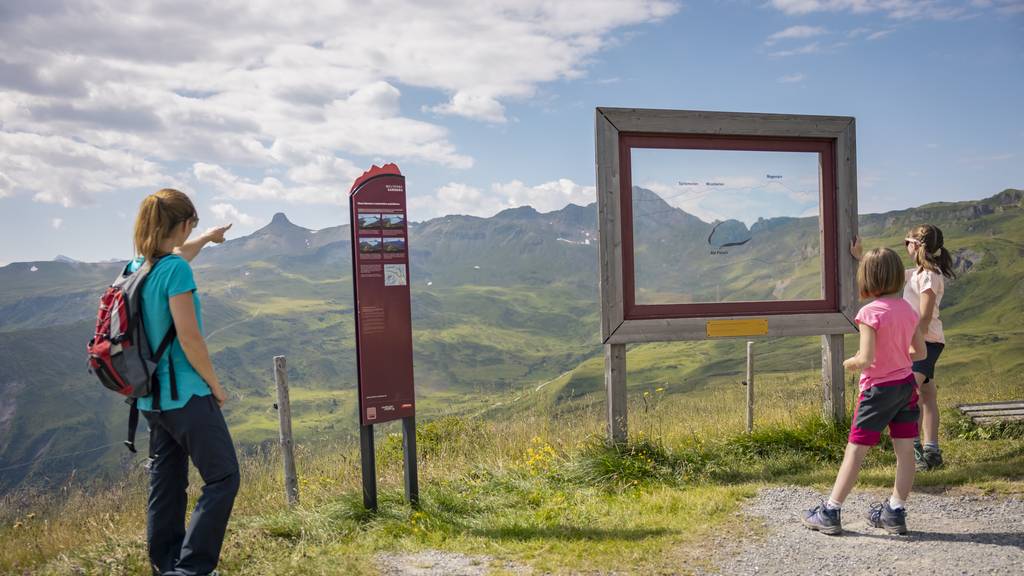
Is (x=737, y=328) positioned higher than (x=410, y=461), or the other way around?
(x=737, y=328)

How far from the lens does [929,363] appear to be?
22.5 feet

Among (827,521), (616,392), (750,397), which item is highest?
(616,392)

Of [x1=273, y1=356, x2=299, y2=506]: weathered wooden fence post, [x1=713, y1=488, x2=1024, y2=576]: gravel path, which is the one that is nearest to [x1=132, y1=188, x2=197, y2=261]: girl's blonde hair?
[x1=273, y1=356, x2=299, y2=506]: weathered wooden fence post

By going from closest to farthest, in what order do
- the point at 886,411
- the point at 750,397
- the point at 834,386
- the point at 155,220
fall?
1. the point at 155,220
2. the point at 886,411
3. the point at 834,386
4. the point at 750,397

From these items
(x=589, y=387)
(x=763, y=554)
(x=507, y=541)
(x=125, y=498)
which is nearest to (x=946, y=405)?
(x=763, y=554)

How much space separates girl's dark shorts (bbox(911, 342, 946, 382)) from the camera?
6766 mm

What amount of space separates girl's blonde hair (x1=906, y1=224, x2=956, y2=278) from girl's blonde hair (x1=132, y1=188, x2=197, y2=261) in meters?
6.02

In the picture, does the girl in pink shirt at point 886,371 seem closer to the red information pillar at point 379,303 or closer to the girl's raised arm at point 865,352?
the girl's raised arm at point 865,352

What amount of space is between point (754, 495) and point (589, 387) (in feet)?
447

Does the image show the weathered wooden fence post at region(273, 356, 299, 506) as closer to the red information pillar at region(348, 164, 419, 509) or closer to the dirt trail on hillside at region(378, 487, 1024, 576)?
the red information pillar at region(348, 164, 419, 509)

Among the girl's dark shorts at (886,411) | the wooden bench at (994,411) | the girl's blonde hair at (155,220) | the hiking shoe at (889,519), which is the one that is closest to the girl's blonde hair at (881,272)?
the girl's dark shorts at (886,411)

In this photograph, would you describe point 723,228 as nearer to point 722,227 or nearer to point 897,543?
point 722,227

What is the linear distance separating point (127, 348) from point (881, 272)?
4.74 metres

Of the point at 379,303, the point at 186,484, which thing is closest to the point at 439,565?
the point at 186,484
